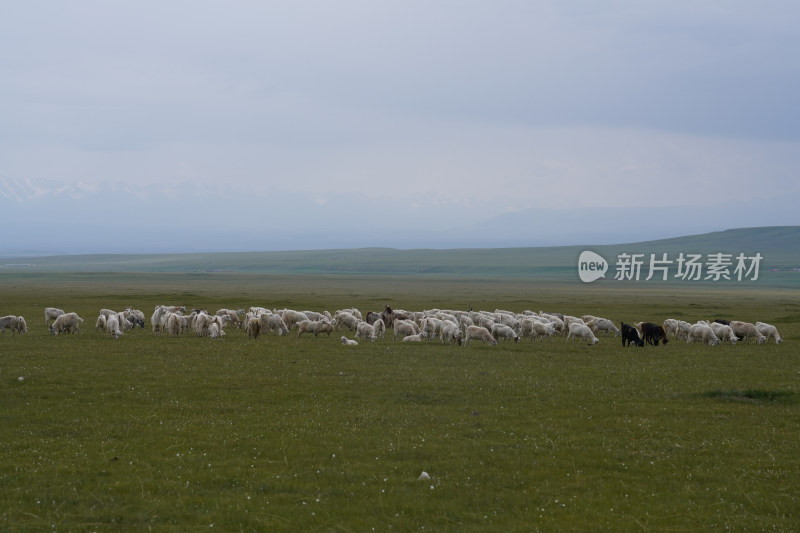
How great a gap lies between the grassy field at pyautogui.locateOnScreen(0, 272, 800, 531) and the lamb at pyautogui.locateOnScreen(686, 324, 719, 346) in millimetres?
7177

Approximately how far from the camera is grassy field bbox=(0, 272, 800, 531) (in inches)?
355

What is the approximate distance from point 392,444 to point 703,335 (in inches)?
890

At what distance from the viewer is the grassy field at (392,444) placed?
29.6ft

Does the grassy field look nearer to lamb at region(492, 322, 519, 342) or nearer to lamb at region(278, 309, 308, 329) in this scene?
lamb at region(492, 322, 519, 342)

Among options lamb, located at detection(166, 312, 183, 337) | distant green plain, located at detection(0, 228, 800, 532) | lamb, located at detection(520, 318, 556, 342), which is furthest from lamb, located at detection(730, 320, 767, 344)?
lamb, located at detection(166, 312, 183, 337)

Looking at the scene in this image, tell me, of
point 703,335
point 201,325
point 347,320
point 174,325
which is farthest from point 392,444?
point 703,335

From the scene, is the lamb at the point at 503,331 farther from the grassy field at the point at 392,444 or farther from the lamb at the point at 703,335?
the lamb at the point at 703,335

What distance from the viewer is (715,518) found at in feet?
29.1

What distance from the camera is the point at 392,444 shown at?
39.8 feet

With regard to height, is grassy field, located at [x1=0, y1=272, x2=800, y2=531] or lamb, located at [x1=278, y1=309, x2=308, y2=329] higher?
lamb, located at [x1=278, y1=309, x2=308, y2=329]

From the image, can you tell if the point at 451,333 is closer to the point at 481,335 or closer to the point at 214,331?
the point at 481,335

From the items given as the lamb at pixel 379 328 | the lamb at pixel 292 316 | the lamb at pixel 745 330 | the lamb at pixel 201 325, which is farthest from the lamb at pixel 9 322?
the lamb at pixel 745 330

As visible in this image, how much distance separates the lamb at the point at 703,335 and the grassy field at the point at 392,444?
7177mm

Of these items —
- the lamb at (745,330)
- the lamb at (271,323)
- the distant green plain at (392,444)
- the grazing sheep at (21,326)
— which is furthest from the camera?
the lamb at (271,323)
